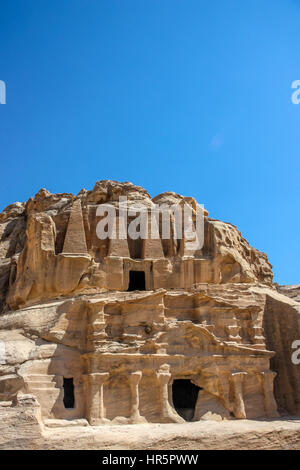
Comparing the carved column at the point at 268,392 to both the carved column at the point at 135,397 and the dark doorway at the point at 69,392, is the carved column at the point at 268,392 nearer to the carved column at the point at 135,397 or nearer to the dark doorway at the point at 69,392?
the carved column at the point at 135,397

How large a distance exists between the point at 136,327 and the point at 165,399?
3554 millimetres

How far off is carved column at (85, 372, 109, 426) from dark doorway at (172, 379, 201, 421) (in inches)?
170

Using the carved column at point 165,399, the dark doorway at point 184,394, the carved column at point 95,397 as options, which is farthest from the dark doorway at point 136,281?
the carved column at point 95,397

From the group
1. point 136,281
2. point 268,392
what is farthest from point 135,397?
point 136,281

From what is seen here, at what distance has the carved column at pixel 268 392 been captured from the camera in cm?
2334

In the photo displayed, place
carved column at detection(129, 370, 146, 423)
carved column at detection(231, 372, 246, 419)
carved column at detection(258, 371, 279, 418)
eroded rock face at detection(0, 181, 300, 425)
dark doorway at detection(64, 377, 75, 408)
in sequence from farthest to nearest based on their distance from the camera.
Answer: carved column at detection(258, 371, 279, 418) < carved column at detection(231, 372, 246, 419) < dark doorway at detection(64, 377, 75, 408) < eroded rock face at detection(0, 181, 300, 425) < carved column at detection(129, 370, 146, 423)

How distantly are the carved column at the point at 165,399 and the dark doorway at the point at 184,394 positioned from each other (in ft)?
5.57

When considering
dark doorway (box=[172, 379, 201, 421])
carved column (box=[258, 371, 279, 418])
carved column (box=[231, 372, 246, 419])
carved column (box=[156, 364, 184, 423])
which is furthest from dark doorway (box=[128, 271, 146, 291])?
carved column (box=[258, 371, 279, 418])

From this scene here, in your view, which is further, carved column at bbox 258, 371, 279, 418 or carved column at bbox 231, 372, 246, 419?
carved column at bbox 258, 371, 279, 418

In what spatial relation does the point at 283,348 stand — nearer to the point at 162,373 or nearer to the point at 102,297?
the point at 162,373

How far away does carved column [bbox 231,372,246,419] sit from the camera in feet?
74.3

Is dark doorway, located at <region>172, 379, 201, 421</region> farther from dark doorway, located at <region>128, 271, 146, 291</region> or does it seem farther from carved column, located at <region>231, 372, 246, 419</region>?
dark doorway, located at <region>128, 271, 146, 291</region>

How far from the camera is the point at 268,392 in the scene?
77.9 ft

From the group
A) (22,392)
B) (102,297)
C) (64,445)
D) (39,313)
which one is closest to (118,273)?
(102,297)
